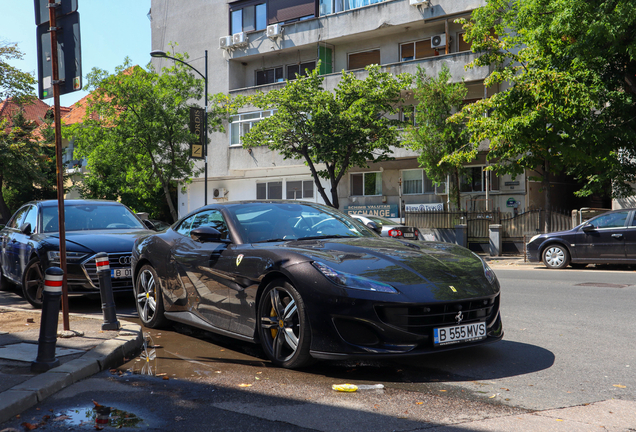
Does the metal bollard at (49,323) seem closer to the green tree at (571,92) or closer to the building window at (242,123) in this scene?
the green tree at (571,92)

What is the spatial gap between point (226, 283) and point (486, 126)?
606 inches

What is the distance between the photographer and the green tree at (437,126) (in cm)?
2536

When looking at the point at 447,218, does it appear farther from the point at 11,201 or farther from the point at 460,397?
the point at 11,201

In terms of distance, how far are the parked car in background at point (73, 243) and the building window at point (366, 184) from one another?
74.0 ft

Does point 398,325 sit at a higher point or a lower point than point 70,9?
lower

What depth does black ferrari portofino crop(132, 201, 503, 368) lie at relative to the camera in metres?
4.55

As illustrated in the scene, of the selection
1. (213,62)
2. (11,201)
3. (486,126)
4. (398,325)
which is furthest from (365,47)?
(398,325)

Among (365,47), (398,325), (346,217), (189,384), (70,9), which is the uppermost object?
(365,47)

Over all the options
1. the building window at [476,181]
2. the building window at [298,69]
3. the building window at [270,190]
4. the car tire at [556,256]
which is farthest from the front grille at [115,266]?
the building window at [270,190]

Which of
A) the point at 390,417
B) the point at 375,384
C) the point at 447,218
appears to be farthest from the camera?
the point at 447,218

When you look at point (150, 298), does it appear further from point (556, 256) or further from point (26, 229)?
point (556, 256)

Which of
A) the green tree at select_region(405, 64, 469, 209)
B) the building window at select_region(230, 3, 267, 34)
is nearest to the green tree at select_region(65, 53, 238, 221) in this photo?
the building window at select_region(230, 3, 267, 34)

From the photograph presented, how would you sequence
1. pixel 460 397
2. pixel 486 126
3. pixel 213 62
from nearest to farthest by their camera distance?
pixel 460 397, pixel 486 126, pixel 213 62

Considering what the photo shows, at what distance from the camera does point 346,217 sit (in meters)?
6.57
